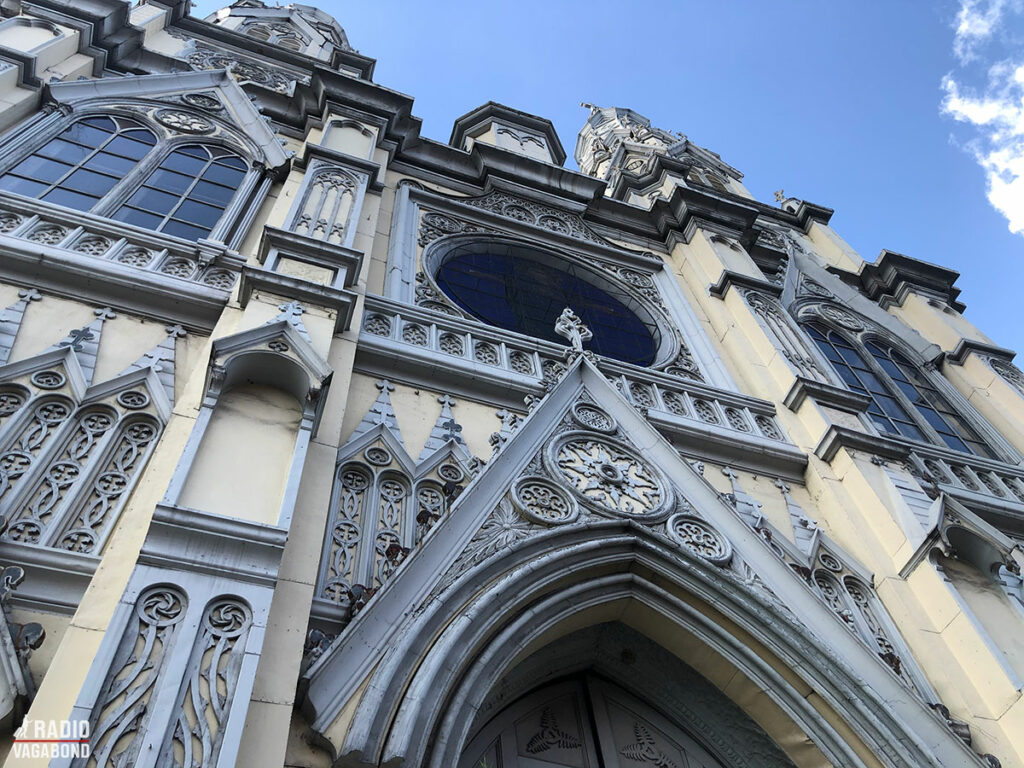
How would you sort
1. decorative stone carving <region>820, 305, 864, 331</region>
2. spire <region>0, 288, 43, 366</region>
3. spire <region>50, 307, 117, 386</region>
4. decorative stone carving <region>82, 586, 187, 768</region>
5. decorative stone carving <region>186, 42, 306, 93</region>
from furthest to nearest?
decorative stone carving <region>186, 42, 306, 93</region> < decorative stone carving <region>820, 305, 864, 331</region> < spire <region>50, 307, 117, 386</region> < spire <region>0, 288, 43, 366</region> < decorative stone carving <region>82, 586, 187, 768</region>

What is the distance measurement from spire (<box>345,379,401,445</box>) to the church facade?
3 cm

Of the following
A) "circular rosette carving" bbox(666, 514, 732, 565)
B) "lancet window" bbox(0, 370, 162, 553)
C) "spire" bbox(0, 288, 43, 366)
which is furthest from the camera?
"circular rosette carving" bbox(666, 514, 732, 565)

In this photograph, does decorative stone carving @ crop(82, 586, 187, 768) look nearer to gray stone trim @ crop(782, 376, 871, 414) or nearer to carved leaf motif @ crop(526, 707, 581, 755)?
carved leaf motif @ crop(526, 707, 581, 755)

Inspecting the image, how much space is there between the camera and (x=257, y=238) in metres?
8.74

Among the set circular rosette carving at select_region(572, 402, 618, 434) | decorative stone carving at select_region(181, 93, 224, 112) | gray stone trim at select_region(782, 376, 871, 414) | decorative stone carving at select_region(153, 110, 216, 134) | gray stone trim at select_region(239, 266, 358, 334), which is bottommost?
circular rosette carving at select_region(572, 402, 618, 434)

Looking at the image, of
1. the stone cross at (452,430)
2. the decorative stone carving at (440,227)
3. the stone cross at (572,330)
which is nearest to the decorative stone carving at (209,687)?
the stone cross at (452,430)

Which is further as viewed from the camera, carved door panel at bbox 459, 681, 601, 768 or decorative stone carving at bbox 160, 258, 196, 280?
decorative stone carving at bbox 160, 258, 196, 280

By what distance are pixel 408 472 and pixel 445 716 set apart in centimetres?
213

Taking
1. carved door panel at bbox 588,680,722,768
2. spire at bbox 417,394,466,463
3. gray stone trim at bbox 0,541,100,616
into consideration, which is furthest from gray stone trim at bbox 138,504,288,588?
carved door panel at bbox 588,680,722,768

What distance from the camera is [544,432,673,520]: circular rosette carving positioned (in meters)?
6.40

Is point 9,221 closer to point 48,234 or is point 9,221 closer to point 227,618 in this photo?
point 48,234

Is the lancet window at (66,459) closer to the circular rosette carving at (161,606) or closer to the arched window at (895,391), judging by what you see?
the circular rosette carving at (161,606)

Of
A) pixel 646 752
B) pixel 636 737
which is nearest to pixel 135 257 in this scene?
pixel 636 737

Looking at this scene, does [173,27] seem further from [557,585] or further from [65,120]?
[557,585]
